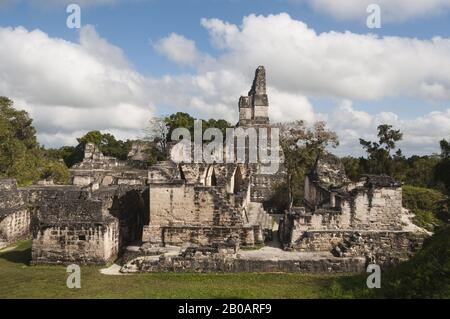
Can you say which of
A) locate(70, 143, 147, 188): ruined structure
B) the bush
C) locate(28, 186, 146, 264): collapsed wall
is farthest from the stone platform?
locate(70, 143, 147, 188): ruined structure

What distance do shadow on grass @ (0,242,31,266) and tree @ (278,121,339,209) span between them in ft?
51.4

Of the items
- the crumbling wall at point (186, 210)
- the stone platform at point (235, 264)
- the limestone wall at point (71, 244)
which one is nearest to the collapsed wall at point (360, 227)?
the stone platform at point (235, 264)

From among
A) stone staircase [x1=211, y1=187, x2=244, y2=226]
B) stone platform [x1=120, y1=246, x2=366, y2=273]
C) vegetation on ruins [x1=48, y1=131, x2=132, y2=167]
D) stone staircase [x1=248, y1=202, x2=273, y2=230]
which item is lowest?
→ stone platform [x1=120, y1=246, x2=366, y2=273]

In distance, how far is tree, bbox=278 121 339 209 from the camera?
26188mm

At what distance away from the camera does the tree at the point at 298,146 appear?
85.9 ft

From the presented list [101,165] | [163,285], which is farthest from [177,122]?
[163,285]

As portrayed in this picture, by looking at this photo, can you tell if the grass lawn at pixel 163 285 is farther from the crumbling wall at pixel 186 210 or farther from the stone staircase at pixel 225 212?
the stone staircase at pixel 225 212

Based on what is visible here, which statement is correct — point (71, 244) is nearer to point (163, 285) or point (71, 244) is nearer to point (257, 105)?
point (163, 285)

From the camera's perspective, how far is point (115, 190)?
17.4m

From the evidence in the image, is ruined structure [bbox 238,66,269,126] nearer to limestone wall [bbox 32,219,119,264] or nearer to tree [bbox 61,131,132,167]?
limestone wall [bbox 32,219,119,264]
